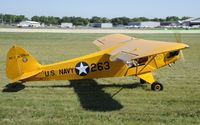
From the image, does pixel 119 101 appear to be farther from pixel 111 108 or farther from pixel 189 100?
pixel 189 100

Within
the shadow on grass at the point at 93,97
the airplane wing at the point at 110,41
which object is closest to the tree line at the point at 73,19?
the airplane wing at the point at 110,41

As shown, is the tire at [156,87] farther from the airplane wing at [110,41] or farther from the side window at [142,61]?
the airplane wing at [110,41]

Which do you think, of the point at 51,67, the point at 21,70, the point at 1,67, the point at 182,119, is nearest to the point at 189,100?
the point at 182,119

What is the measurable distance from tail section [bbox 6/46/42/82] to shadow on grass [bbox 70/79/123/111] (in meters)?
1.59

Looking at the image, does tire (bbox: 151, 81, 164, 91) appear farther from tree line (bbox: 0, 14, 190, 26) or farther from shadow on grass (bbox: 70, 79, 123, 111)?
tree line (bbox: 0, 14, 190, 26)

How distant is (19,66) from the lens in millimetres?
10312

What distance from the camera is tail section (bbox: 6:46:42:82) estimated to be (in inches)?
405

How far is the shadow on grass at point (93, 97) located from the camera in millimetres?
8727

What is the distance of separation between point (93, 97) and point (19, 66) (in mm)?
2485

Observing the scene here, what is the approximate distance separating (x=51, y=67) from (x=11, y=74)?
4.07 ft

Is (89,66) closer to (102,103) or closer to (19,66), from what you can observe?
(102,103)

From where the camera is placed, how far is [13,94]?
1019 centimetres

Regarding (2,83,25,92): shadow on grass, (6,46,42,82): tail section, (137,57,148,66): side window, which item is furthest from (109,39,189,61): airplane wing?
(2,83,25,92): shadow on grass

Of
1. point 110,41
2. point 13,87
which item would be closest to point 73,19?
point 110,41
